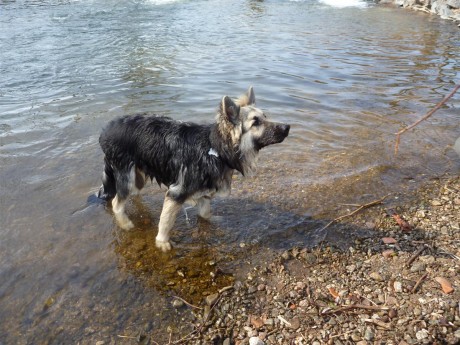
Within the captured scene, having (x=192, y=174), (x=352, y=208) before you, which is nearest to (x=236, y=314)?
(x=192, y=174)

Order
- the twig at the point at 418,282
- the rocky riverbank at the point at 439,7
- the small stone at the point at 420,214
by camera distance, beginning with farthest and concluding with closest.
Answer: the rocky riverbank at the point at 439,7 → the small stone at the point at 420,214 → the twig at the point at 418,282

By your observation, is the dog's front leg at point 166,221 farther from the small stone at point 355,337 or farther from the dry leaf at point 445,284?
the dry leaf at point 445,284

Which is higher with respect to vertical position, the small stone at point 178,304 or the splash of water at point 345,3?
the splash of water at point 345,3

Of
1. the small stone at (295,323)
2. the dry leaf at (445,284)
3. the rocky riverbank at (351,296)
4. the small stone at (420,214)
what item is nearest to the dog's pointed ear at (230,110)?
the rocky riverbank at (351,296)

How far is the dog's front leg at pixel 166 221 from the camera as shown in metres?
4.96

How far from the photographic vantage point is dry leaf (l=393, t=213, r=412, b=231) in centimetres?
517

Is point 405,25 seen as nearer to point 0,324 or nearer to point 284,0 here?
point 284,0

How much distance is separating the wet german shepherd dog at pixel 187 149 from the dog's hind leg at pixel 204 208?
479 millimetres

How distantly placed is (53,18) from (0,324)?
22.2m

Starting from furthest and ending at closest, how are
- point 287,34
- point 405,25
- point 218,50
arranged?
point 405,25
point 287,34
point 218,50

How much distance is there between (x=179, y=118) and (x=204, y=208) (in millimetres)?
4165

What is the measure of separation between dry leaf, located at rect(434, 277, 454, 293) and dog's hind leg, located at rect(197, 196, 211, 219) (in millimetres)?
3227

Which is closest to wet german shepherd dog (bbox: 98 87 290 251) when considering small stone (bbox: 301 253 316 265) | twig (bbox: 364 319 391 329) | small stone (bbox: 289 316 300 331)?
small stone (bbox: 301 253 316 265)

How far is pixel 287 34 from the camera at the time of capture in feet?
61.4
